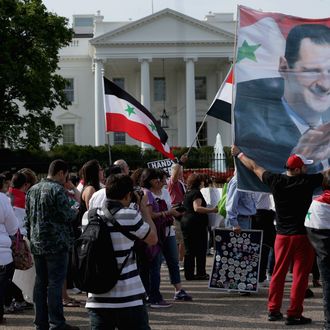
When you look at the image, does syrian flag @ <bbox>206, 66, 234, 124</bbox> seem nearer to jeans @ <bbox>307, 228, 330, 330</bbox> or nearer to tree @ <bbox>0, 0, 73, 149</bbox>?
jeans @ <bbox>307, 228, 330, 330</bbox>

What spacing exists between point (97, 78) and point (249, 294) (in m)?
45.6

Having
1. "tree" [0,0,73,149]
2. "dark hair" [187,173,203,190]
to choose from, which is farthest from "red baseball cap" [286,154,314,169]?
"tree" [0,0,73,149]

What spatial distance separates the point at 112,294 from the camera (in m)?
4.58

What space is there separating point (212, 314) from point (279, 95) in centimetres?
240

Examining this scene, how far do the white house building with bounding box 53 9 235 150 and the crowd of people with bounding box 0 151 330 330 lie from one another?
42.2 metres

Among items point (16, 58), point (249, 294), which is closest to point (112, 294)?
point (249, 294)

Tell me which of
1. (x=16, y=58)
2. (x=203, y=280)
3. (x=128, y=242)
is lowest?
(x=203, y=280)

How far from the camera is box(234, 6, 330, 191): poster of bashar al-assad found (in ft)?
23.9

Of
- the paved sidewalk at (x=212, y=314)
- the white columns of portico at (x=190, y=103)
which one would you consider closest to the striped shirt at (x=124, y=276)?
the paved sidewalk at (x=212, y=314)

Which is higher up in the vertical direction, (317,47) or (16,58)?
(16,58)

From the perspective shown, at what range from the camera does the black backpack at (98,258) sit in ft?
14.9

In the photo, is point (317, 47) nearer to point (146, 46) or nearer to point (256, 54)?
point (256, 54)

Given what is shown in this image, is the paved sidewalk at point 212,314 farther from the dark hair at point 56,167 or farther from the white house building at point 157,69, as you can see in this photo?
the white house building at point 157,69

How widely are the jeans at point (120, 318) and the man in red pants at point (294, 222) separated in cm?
266
